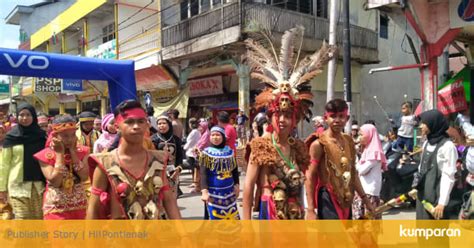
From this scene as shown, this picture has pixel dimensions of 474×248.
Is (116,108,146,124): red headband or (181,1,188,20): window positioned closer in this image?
(116,108,146,124): red headband

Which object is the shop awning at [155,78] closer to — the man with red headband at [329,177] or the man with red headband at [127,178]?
the man with red headband at [329,177]

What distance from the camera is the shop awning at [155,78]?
53.4ft

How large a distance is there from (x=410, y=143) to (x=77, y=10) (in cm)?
1918

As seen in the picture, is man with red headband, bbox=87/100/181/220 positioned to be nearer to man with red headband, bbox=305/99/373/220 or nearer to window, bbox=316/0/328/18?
man with red headband, bbox=305/99/373/220

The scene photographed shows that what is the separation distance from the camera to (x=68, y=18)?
77.7ft

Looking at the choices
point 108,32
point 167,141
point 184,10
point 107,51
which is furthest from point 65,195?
point 108,32

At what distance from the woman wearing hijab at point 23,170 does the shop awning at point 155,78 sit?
40.4 ft

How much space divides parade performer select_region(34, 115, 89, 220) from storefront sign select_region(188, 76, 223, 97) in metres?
13.1

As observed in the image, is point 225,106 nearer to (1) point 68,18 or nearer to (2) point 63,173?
(1) point 68,18

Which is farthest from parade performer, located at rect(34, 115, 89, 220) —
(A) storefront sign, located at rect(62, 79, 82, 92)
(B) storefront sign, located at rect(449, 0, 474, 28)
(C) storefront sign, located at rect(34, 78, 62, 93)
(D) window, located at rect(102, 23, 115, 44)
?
(D) window, located at rect(102, 23, 115, 44)

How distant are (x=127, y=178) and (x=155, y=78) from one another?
588 inches

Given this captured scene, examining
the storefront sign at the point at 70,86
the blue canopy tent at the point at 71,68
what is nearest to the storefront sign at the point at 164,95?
the storefront sign at the point at 70,86

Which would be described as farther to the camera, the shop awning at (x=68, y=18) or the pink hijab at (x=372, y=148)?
the shop awning at (x=68, y=18)

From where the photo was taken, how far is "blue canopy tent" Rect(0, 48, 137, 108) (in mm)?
4727
